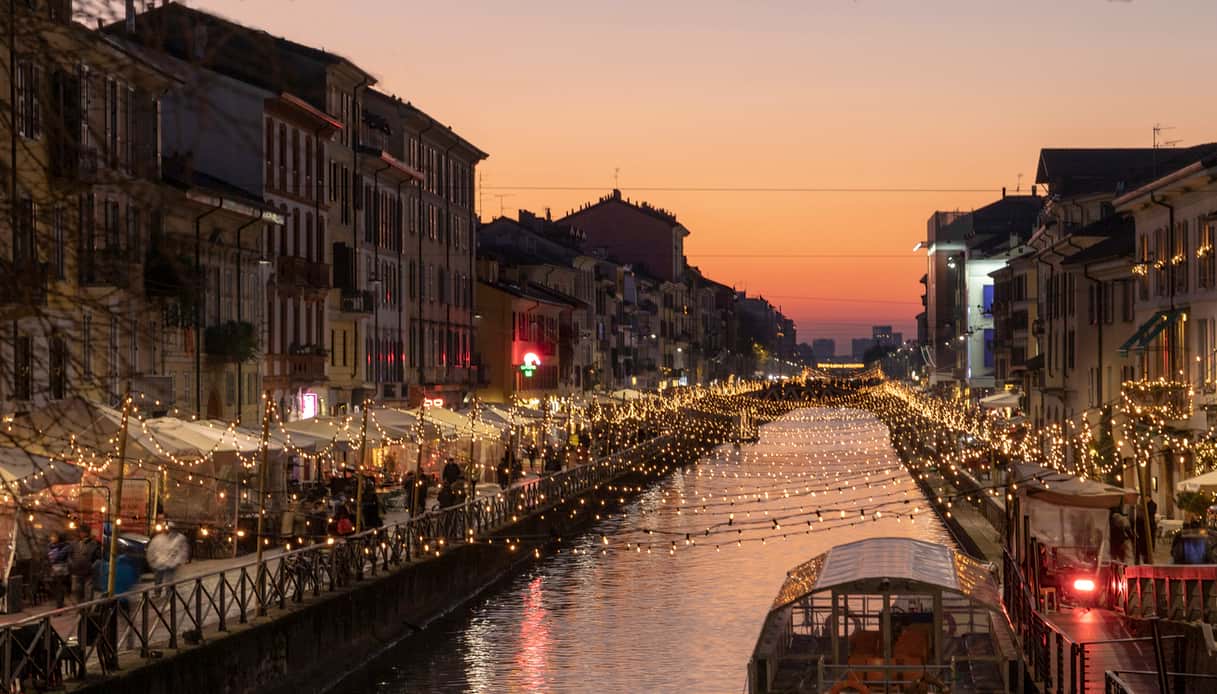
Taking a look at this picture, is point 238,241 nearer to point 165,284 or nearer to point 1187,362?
point 1187,362

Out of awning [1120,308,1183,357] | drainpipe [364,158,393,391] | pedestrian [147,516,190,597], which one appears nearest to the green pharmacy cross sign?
drainpipe [364,158,393,391]

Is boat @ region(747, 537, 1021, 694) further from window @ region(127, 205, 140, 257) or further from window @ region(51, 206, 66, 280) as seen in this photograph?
window @ region(127, 205, 140, 257)

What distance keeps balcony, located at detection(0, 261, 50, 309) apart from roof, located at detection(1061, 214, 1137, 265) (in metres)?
62.1

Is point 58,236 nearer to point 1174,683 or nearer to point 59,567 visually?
point 1174,683

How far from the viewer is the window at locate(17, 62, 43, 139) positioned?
491cm

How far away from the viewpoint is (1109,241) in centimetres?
7275

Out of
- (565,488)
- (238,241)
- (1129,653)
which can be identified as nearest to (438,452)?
(565,488)

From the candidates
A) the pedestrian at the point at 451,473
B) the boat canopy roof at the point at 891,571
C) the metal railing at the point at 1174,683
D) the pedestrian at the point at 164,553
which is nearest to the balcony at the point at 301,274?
the pedestrian at the point at 451,473

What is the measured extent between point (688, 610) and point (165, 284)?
41447mm

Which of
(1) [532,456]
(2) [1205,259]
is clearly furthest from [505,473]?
(2) [1205,259]

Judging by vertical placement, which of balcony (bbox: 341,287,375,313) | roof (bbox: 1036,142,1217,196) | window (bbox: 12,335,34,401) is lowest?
window (bbox: 12,335,34,401)

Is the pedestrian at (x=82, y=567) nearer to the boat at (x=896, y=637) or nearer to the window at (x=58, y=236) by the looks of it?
the boat at (x=896, y=637)

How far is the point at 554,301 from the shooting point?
112 meters

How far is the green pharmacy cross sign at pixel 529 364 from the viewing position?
101369mm
